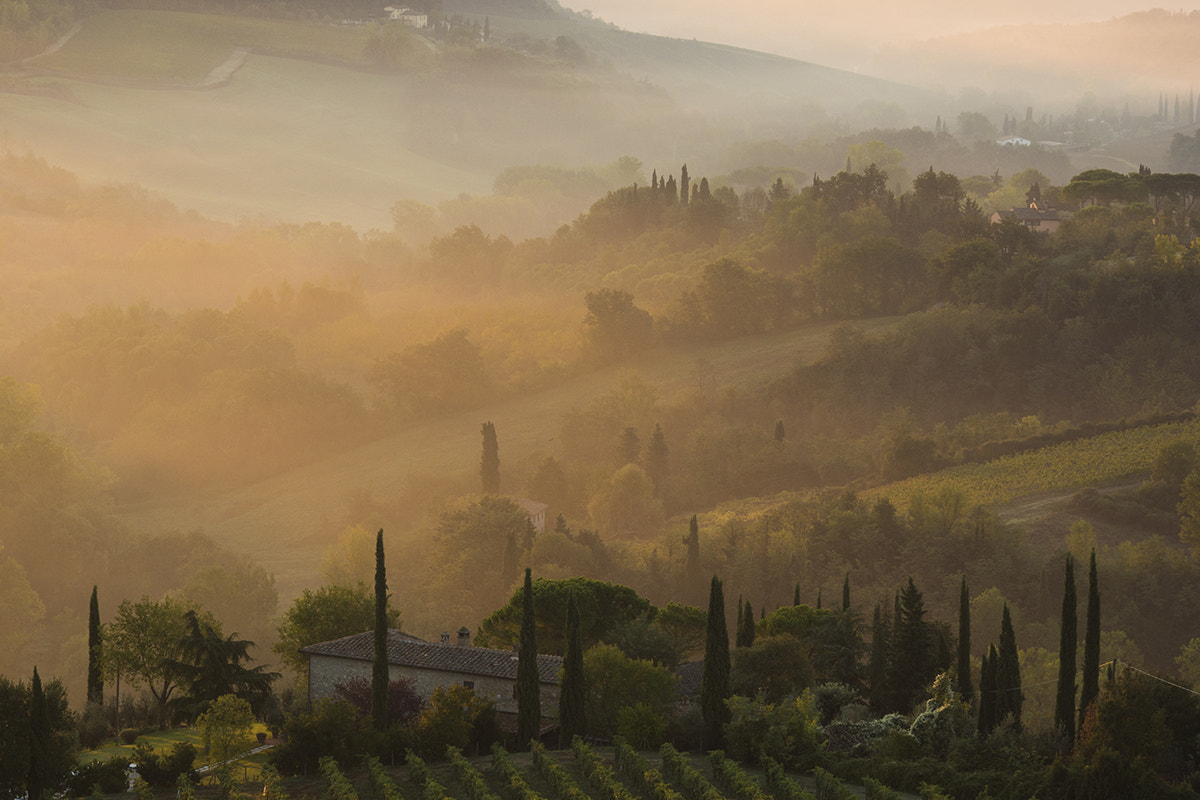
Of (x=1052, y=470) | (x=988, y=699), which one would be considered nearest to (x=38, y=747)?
(x=988, y=699)

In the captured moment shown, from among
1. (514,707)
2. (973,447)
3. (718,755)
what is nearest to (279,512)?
(973,447)

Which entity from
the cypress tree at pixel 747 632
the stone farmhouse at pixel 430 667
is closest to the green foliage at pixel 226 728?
the stone farmhouse at pixel 430 667

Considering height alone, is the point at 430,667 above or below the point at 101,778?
above

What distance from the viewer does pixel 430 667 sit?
4969 centimetres

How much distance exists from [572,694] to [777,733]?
290 inches

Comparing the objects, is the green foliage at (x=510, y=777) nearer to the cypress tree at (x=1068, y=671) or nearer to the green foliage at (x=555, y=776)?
the green foliage at (x=555, y=776)

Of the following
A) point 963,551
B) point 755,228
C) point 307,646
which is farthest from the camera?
point 755,228

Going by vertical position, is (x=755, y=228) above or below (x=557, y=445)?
above

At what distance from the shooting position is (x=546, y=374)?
13050 centimetres

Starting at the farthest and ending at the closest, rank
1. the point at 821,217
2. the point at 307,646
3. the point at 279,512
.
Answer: the point at 821,217
the point at 279,512
the point at 307,646

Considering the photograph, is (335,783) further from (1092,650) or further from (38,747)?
(1092,650)

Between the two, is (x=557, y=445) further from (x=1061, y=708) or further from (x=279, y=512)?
(x=1061, y=708)

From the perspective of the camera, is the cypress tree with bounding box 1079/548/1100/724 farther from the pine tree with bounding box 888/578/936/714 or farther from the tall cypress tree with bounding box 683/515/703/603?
the tall cypress tree with bounding box 683/515/703/603

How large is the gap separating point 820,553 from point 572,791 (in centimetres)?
4879
